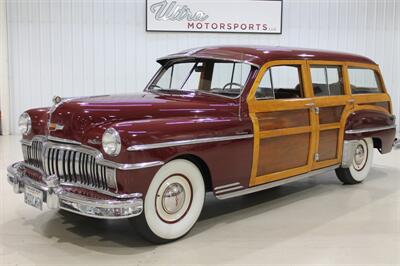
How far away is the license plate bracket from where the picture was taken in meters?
3.76

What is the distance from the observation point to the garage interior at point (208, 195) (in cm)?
377

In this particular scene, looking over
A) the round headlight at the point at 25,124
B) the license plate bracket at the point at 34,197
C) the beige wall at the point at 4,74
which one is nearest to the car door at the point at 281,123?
the license plate bracket at the point at 34,197

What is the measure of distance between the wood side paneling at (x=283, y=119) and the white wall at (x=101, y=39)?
664 cm

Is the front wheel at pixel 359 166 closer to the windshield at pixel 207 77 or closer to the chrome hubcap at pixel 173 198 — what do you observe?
the windshield at pixel 207 77

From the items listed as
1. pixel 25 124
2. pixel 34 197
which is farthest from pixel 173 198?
pixel 25 124

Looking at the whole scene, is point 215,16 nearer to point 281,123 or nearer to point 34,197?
point 281,123

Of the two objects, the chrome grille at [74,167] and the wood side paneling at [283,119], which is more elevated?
the wood side paneling at [283,119]

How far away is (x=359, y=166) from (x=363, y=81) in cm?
118

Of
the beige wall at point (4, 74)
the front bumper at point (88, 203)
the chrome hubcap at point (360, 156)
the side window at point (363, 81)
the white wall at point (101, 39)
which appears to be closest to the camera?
the front bumper at point (88, 203)

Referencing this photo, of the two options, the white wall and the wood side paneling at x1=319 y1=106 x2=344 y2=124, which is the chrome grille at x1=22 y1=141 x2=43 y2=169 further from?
the white wall

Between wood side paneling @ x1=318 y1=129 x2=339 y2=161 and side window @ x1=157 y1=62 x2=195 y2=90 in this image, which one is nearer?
side window @ x1=157 y1=62 x2=195 y2=90

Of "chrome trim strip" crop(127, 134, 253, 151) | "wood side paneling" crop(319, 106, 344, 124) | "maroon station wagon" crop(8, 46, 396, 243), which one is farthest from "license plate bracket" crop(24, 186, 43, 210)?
"wood side paneling" crop(319, 106, 344, 124)

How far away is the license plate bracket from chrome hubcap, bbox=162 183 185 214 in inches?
39.4

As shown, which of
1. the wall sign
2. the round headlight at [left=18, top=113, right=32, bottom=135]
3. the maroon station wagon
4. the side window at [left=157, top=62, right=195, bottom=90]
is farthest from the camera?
the wall sign
